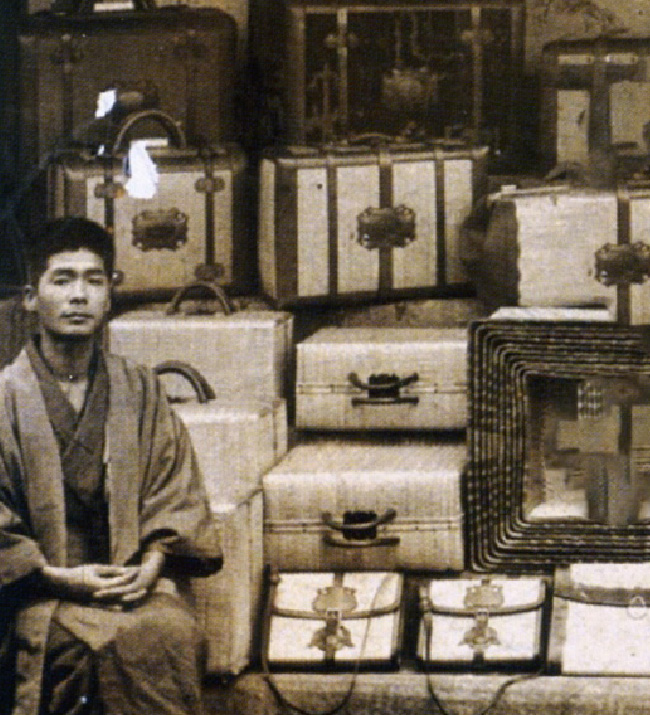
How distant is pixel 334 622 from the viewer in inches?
118

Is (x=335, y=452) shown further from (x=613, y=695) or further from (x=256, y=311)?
(x=613, y=695)

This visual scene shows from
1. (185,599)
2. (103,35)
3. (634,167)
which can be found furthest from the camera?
(103,35)

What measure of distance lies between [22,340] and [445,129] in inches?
34.9

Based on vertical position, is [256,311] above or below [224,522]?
above

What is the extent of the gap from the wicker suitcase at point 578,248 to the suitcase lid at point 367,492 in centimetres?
35

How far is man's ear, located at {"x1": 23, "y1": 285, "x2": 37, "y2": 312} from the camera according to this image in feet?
9.71

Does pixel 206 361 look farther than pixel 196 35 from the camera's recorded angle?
No

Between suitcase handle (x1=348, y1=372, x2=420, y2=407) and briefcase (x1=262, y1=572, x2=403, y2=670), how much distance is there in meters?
0.32

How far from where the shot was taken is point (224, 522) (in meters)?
2.96

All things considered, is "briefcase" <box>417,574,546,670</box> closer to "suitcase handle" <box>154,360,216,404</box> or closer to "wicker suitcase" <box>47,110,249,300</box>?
"suitcase handle" <box>154,360,216,404</box>

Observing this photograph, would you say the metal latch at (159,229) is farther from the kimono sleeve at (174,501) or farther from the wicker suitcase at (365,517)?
A: the wicker suitcase at (365,517)

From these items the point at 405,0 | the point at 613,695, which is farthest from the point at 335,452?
the point at 405,0

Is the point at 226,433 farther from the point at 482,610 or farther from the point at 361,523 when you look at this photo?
the point at 482,610

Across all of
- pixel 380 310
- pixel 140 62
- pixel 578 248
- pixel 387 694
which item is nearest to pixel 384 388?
pixel 380 310
